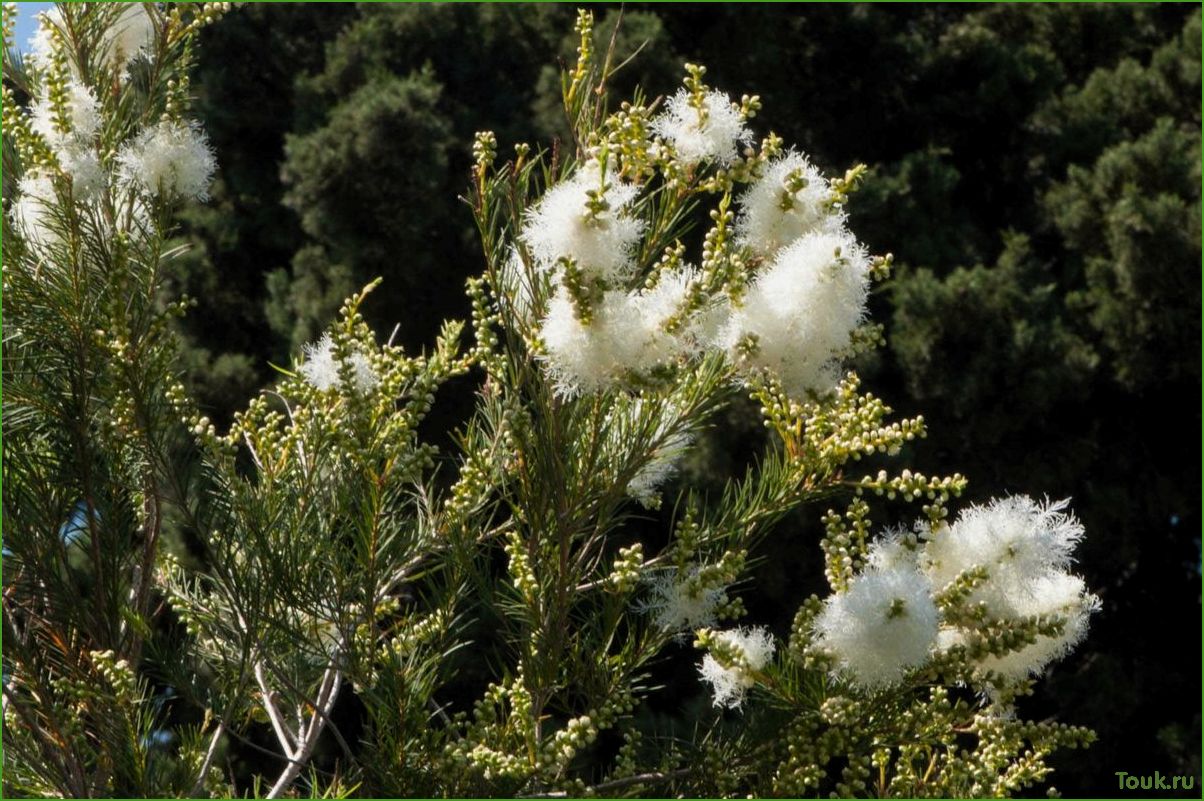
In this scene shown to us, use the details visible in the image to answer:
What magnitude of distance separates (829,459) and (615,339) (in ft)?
1.26

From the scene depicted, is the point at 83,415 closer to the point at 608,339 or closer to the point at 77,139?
the point at 77,139

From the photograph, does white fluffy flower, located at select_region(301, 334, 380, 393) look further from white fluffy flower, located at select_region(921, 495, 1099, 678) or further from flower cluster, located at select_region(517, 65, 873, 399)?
white fluffy flower, located at select_region(921, 495, 1099, 678)

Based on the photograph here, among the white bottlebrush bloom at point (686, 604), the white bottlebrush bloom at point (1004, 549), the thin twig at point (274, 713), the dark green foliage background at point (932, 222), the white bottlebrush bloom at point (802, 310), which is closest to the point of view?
the white bottlebrush bloom at point (802, 310)

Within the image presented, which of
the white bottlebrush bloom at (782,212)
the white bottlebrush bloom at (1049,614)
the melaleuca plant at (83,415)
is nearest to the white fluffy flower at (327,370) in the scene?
the melaleuca plant at (83,415)

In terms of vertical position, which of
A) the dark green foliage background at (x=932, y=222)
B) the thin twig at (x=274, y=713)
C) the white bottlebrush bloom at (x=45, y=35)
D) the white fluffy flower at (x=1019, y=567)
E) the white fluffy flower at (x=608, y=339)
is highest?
the dark green foliage background at (x=932, y=222)

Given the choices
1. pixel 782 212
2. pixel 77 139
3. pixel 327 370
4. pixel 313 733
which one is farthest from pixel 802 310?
pixel 77 139

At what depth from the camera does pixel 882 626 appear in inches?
60.5

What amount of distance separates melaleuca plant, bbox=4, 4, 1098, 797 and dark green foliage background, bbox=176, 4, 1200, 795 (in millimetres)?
4151

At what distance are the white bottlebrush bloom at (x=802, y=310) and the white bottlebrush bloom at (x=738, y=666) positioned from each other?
33 cm

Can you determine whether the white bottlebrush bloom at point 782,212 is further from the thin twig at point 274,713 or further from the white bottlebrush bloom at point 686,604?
the thin twig at point 274,713

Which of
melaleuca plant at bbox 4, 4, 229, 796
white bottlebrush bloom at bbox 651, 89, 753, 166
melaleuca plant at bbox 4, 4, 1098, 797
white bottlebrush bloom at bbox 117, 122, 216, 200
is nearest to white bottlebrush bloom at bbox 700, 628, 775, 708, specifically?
melaleuca plant at bbox 4, 4, 1098, 797

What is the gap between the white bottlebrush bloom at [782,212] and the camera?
1621 millimetres

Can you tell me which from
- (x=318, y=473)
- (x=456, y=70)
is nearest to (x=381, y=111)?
(x=456, y=70)

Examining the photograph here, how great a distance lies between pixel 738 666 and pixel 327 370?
760 mm
